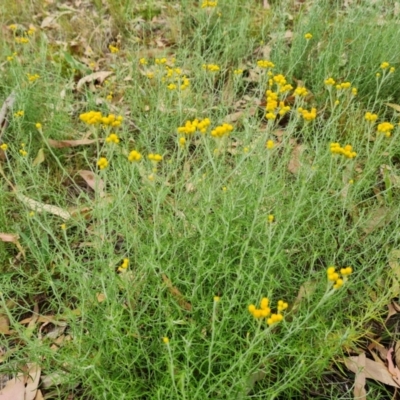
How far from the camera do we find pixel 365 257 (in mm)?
2047

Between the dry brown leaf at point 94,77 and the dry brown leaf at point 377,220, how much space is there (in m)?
2.11

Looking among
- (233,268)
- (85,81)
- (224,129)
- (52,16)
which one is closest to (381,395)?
(233,268)

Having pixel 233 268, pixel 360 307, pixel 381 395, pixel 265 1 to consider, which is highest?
pixel 265 1

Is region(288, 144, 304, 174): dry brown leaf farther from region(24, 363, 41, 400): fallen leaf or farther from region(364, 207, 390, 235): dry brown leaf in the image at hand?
region(24, 363, 41, 400): fallen leaf

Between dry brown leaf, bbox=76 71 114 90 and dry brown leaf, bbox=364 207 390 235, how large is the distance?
2.11m

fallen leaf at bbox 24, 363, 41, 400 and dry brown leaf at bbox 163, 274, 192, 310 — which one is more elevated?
dry brown leaf at bbox 163, 274, 192, 310

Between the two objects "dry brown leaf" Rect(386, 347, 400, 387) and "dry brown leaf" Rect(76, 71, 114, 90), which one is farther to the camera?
"dry brown leaf" Rect(76, 71, 114, 90)

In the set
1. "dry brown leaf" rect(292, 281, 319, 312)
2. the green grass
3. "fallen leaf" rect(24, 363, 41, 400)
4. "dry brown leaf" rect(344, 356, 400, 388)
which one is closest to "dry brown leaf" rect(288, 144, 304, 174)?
the green grass

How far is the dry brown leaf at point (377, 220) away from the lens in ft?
7.02

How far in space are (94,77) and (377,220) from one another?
7.37 feet

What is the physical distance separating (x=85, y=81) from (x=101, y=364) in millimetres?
2333

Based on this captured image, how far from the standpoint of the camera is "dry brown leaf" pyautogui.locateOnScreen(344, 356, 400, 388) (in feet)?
5.98

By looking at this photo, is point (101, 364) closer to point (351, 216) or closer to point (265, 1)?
point (351, 216)

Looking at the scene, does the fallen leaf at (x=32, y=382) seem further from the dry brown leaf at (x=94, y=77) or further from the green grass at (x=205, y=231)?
the dry brown leaf at (x=94, y=77)
